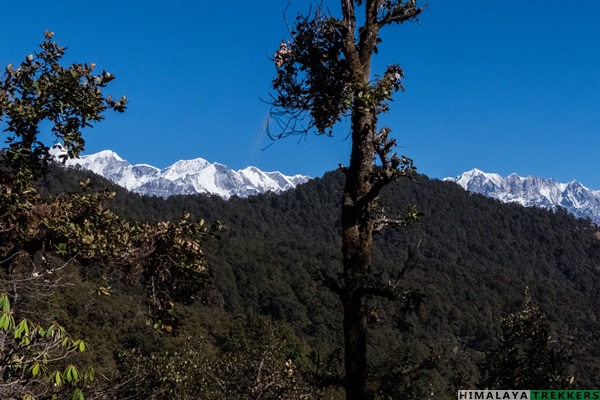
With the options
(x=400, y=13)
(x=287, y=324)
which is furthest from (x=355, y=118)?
(x=287, y=324)

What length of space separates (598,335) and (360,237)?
168m

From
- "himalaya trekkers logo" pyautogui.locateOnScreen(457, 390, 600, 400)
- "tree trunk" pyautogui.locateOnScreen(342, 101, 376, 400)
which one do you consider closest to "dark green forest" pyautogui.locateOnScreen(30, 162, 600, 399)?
"tree trunk" pyautogui.locateOnScreen(342, 101, 376, 400)

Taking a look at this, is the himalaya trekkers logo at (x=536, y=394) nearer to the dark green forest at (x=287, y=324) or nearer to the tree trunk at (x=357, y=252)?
the dark green forest at (x=287, y=324)

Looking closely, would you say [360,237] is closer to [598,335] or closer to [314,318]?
[314,318]

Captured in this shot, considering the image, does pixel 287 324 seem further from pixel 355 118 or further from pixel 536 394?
pixel 355 118

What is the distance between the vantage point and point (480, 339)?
518ft

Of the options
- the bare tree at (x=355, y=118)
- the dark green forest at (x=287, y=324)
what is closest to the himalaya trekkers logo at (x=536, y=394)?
the dark green forest at (x=287, y=324)

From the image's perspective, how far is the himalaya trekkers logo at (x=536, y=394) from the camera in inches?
618

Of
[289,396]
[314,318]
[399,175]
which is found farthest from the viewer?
[314,318]

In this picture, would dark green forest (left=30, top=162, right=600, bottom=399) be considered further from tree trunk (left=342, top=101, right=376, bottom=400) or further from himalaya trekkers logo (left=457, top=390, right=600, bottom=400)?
himalaya trekkers logo (left=457, top=390, right=600, bottom=400)

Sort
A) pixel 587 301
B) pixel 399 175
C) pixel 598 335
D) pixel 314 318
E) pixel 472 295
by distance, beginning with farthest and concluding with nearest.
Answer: pixel 587 301, pixel 472 295, pixel 598 335, pixel 314 318, pixel 399 175

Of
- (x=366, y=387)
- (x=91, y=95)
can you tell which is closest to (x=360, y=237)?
(x=366, y=387)

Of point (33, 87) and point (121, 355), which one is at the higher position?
point (33, 87)

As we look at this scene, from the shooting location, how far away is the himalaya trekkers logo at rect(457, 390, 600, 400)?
618 inches
